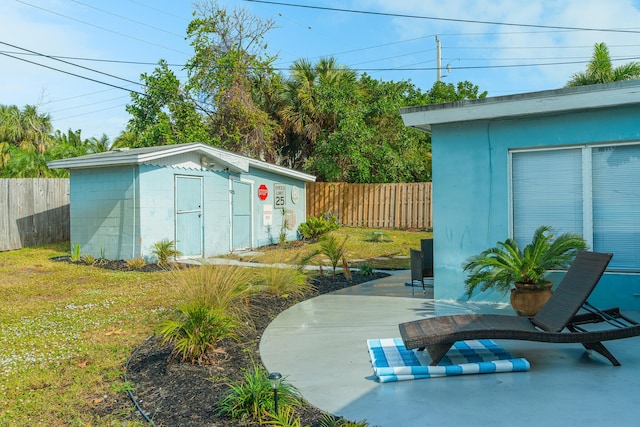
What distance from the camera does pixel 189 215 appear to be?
12.6 meters

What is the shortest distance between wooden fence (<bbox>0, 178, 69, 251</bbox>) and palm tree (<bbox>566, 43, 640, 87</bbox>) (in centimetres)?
2035

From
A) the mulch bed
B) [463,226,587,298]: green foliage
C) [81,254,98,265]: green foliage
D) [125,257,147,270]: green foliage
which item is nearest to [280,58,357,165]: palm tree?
[81,254,98,265]: green foliage

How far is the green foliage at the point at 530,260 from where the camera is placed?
5625 millimetres

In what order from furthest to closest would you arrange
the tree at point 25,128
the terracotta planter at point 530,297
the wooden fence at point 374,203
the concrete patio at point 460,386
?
the tree at point 25,128
the wooden fence at point 374,203
the terracotta planter at point 530,297
the concrete patio at point 460,386

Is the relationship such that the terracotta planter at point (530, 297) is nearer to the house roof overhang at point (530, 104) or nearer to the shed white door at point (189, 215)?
the house roof overhang at point (530, 104)

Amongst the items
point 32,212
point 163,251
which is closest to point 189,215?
point 163,251

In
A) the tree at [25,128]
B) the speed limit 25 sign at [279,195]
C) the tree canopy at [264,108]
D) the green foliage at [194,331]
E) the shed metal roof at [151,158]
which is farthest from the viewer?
the tree at [25,128]

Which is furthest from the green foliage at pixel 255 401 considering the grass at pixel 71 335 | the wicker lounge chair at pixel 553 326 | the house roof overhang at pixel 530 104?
the house roof overhang at pixel 530 104

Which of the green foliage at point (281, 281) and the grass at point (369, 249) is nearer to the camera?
the green foliage at point (281, 281)

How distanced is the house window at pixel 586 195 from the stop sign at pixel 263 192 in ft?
33.1

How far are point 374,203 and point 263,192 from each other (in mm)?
6205

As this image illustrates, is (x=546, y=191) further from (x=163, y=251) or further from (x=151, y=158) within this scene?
(x=163, y=251)

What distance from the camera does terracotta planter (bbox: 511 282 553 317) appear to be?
5.48 m

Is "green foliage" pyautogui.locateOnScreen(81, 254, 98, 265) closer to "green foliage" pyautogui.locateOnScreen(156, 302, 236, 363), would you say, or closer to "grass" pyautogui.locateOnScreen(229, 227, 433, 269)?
"grass" pyautogui.locateOnScreen(229, 227, 433, 269)
